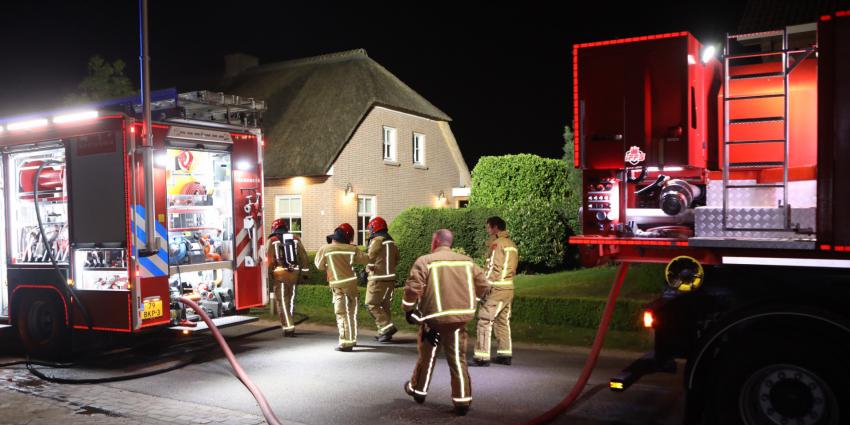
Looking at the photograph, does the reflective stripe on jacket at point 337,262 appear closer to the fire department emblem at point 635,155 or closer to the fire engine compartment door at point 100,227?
the fire engine compartment door at point 100,227

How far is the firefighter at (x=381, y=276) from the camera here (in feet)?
31.8

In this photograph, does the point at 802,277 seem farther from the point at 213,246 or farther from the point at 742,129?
the point at 213,246

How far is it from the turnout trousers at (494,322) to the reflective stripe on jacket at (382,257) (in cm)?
217

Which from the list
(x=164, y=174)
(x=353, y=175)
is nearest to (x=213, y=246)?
(x=164, y=174)

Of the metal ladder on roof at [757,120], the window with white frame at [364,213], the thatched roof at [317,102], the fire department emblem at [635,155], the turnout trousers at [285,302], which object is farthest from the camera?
the window with white frame at [364,213]

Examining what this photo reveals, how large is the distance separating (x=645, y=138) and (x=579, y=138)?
500 millimetres

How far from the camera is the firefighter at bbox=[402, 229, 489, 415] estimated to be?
611cm

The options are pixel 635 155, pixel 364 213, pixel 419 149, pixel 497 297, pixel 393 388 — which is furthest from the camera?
pixel 419 149

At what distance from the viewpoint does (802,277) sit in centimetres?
478

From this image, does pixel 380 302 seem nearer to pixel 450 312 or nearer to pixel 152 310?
pixel 152 310

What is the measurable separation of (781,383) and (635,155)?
6.03ft

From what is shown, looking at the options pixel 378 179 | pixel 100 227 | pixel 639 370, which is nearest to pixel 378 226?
pixel 100 227

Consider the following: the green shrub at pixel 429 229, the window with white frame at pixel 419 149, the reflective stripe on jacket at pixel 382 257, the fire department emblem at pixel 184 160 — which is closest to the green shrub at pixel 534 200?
the green shrub at pixel 429 229

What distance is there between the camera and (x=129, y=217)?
7734 mm
